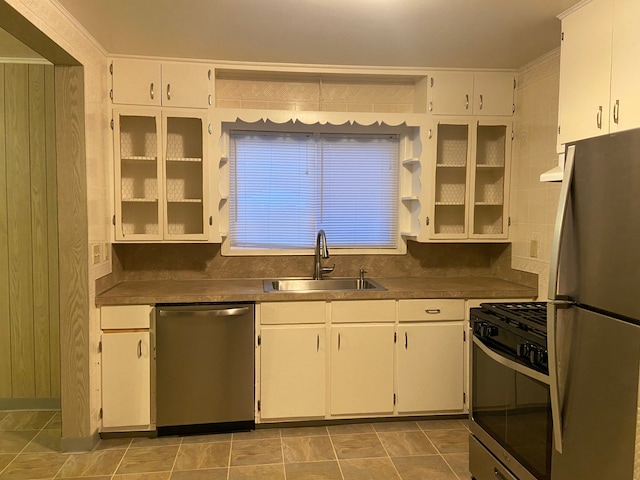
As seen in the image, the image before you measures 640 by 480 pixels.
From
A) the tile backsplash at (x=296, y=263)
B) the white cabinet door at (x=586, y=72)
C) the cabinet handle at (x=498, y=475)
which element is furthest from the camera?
the tile backsplash at (x=296, y=263)

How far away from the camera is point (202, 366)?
9.54 ft

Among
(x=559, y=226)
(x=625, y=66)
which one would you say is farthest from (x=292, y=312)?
(x=625, y=66)

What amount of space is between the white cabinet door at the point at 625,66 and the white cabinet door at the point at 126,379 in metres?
2.69

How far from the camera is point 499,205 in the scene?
3473mm

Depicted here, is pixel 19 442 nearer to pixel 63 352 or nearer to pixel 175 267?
pixel 63 352

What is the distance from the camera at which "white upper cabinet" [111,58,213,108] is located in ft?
10.0

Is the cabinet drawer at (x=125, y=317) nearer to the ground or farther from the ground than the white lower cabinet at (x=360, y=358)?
farther from the ground

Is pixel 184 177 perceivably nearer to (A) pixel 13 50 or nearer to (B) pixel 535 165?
(A) pixel 13 50

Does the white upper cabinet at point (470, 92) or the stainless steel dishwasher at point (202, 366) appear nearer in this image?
the stainless steel dishwasher at point (202, 366)

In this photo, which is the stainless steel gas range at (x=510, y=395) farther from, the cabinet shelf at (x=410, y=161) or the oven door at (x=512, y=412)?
the cabinet shelf at (x=410, y=161)

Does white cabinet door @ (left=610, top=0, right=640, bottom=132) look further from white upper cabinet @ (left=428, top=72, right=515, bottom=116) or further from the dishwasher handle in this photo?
the dishwasher handle

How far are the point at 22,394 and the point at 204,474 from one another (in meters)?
1.65

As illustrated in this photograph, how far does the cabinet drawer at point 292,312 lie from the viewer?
118 inches

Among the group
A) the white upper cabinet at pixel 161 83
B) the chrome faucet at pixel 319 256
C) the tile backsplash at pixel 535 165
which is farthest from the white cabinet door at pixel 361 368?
the white upper cabinet at pixel 161 83
